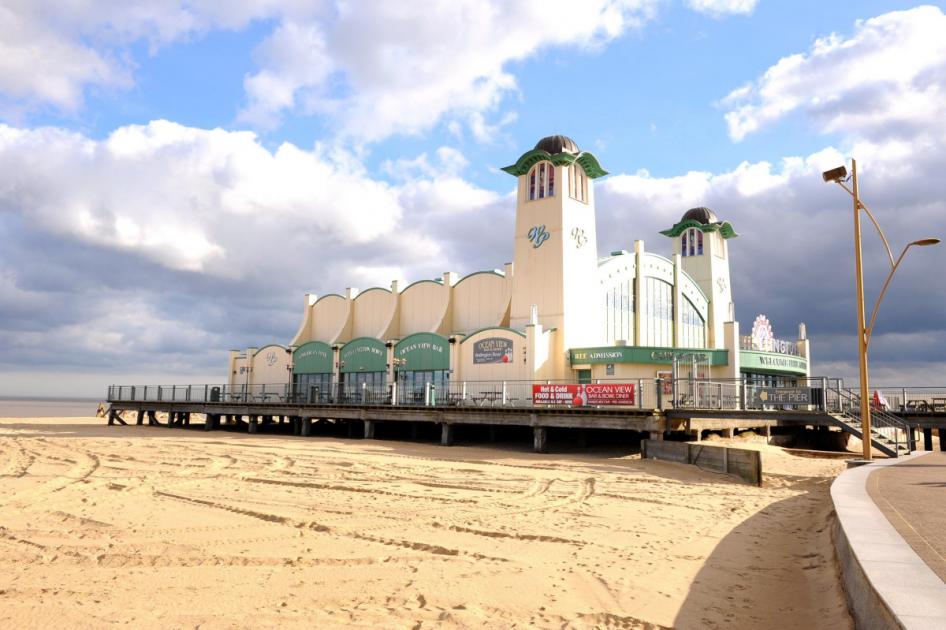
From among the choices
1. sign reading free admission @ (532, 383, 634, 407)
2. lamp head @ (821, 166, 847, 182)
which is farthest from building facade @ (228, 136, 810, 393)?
lamp head @ (821, 166, 847, 182)

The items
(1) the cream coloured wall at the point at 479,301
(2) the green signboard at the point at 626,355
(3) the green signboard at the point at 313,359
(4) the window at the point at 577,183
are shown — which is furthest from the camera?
(3) the green signboard at the point at 313,359

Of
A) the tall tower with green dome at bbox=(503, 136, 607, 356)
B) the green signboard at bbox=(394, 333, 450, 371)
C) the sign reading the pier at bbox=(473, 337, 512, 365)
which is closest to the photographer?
the sign reading the pier at bbox=(473, 337, 512, 365)

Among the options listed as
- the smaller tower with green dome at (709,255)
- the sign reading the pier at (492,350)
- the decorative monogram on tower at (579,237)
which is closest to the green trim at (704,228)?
the smaller tower with green dome at (709,255)

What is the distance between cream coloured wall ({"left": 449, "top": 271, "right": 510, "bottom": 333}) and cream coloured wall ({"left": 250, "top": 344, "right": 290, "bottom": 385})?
11.8 meters

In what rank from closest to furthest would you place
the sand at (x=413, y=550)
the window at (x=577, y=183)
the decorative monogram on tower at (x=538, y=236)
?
the sand at (x=413, y=550)
the decorative monogram on tower at (x=538, y=236)
the window at (x=577, y=183)

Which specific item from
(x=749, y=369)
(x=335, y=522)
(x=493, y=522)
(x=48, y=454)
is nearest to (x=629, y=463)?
(x=493, y=522)

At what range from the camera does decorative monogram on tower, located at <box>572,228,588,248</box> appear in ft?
105

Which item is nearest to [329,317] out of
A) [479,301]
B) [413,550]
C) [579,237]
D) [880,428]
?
[479,301]

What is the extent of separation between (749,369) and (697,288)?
5.95 m

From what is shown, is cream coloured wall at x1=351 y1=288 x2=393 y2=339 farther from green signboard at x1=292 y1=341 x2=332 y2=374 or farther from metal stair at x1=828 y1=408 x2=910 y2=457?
metal stair at x1=828 y1=408 x2=910 y2=457

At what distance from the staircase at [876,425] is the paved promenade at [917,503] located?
13.7 feet

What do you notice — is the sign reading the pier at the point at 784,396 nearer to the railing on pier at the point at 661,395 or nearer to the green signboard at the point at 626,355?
the railing on pier at the point at 661,395

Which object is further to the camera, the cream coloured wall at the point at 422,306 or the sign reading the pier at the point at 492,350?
the cream coloured wall at the point at 422,306

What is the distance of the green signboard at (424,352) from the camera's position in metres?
32.7
